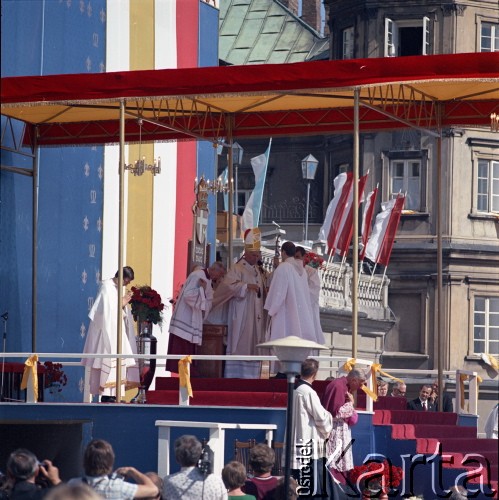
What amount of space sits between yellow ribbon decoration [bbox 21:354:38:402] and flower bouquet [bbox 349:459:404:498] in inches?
175

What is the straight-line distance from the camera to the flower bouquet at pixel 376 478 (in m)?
18.4

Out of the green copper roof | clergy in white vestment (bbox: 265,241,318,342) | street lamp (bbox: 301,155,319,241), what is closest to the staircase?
clergy in white vestment (bbox: 265,241,318,342)

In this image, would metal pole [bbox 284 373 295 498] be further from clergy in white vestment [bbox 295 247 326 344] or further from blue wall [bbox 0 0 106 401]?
blue wall [bbox 0 0 106 401]

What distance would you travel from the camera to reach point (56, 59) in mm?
26938

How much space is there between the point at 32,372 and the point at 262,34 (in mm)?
45580

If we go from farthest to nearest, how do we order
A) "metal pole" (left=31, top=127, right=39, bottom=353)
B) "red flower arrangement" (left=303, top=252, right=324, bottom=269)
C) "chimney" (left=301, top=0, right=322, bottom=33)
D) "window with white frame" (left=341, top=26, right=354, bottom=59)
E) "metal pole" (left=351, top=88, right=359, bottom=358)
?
"chimney" (left=301, top=0, right=322, bottom=33), "window with white frame" (left=341, top=26, right=354, bottom=59), "metal pole" (left=31, top=127, right=39, bottom=353), "red flower arrangement" (left=303, top=252, right=324, bottom=269), "metal pole" (left=351, top=88, right=359, bottom=358)

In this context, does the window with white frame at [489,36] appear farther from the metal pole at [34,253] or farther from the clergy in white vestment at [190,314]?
the clergy in white vestment at [190,314]

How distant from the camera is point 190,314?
2284cm

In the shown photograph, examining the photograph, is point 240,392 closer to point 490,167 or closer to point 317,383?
point 317,383

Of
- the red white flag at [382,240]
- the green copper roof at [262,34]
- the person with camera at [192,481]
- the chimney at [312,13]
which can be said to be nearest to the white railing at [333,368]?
the person with camera at [192,481]

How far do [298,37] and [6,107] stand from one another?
4298 cm

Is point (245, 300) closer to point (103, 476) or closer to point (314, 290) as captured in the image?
point (314, 290)

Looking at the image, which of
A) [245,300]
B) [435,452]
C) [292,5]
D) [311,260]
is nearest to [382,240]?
[311,260]

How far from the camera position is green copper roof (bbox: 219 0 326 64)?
211ft
